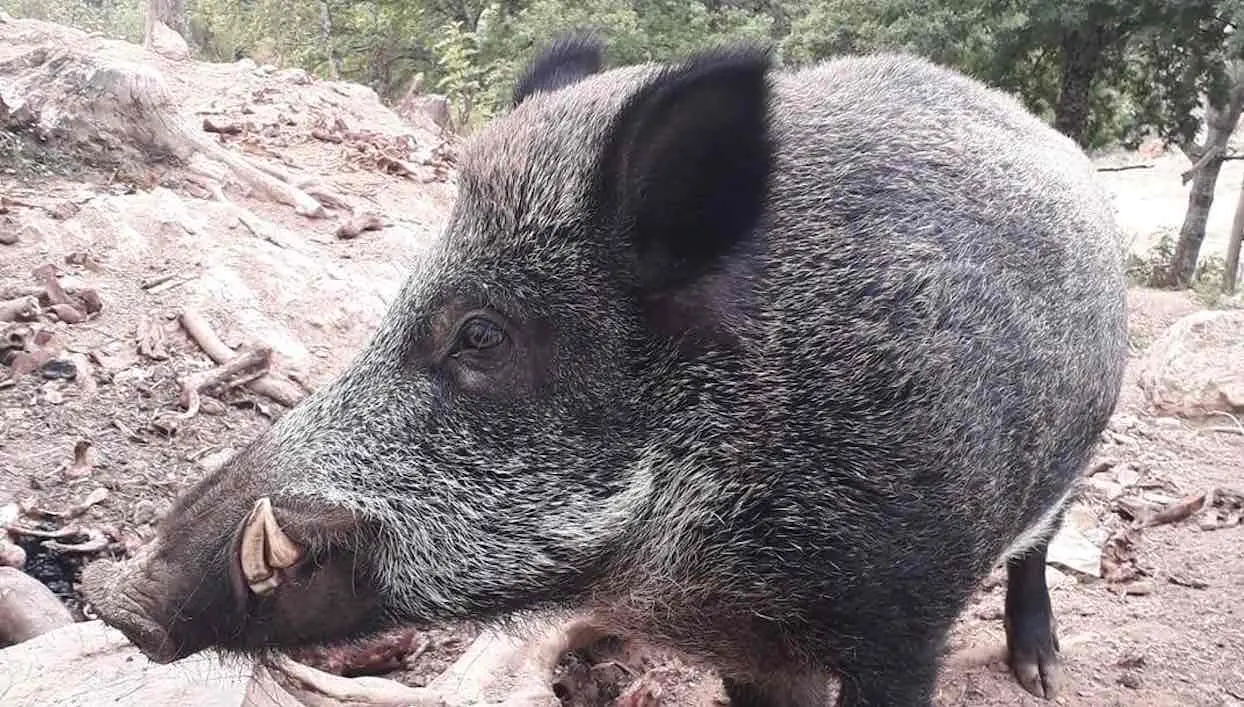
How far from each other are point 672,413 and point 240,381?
2923 millimetres

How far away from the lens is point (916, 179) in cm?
253

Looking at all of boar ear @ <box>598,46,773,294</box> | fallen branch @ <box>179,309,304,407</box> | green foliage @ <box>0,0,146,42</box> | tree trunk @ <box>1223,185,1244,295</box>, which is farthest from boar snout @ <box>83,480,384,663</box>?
tree trunk @ <box>1223,185,1244,295</box>

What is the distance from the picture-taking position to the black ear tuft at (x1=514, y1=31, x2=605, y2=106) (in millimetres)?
2934

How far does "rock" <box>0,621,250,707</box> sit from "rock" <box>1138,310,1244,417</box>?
19.4 ft

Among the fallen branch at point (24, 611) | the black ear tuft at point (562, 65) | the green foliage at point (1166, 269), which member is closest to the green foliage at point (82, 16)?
the fallen branch at point (24, 611)

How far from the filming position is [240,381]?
464 cm

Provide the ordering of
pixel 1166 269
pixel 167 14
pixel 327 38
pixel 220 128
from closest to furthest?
pixel 220 128
pixel 167 14
pixel 1166 269
pixel 327 38

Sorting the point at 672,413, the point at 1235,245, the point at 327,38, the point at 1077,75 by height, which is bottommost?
the point at 1235,245

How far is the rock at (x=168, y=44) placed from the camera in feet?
39.9

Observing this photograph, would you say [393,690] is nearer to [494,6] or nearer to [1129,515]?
[1129,515]

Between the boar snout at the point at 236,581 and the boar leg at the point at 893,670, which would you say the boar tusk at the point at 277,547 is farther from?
the boar leg at the point at 893,670

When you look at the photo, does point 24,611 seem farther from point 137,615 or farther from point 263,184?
point 263,184

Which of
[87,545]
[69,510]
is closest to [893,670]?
[87,545]

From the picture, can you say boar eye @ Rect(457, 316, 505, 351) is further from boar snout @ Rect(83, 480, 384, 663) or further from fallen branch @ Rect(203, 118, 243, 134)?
fallen branch @ Rect(203, 118, 243, 134)
